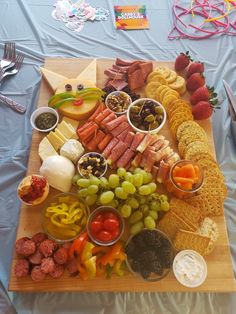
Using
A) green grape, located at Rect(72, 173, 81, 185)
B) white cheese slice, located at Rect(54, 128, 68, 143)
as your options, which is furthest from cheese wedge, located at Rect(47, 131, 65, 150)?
green grape, located at Rect(72, 173, 81, 185)

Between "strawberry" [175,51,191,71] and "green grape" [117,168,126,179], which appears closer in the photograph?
"green grape" [117,168,126,179]

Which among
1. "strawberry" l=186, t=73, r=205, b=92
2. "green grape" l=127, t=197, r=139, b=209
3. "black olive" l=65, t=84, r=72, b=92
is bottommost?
"green grape" l=127, t=197, r=139, b=209

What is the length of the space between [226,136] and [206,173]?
0.40 metres

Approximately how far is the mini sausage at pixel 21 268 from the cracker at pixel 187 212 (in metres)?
0.53

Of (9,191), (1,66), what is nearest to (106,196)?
(9,191)

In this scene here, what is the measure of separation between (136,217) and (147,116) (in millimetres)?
424

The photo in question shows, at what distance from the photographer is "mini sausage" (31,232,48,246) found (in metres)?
1.13

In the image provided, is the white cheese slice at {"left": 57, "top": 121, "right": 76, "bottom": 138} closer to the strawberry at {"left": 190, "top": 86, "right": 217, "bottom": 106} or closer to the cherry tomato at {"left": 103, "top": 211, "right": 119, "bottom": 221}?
the cherry tomato at {"left": 103, "top": 211, "right": 119, "bottom": 221}

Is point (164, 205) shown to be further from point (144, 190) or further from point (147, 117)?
point (147, 117)

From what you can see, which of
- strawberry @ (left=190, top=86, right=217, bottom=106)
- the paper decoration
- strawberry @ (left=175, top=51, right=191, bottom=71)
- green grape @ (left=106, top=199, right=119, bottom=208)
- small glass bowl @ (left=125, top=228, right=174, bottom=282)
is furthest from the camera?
the paper decoration

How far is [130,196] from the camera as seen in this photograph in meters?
1.15

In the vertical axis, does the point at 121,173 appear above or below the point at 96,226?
above

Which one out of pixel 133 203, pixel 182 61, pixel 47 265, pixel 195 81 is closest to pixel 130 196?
pixel 133 203

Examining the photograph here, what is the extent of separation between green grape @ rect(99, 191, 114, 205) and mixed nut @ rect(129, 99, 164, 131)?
1.15 feet
